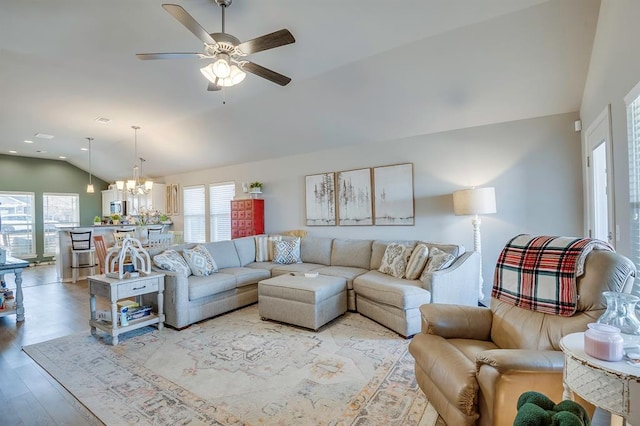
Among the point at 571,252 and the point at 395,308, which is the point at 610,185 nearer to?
the point at 571,252

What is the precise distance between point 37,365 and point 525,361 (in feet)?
12.2

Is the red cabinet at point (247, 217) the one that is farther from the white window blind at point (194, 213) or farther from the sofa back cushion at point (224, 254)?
the white window blind at point (194, 213)

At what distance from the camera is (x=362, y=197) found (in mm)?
5129

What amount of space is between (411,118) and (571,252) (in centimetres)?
299

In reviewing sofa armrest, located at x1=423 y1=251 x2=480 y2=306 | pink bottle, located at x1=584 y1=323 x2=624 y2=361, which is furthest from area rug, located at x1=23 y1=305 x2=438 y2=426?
pink bottle, located at x1=584 y1=323 x2=624 y2=361

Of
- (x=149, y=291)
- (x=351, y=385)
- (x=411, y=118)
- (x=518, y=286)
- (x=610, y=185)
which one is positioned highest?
(x=411, y=118)

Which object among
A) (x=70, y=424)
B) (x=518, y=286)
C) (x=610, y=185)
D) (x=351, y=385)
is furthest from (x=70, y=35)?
(x=610, y=185)

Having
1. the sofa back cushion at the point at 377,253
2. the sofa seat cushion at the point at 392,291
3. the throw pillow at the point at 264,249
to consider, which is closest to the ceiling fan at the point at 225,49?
the sofa seat cushion at the point at 392,291

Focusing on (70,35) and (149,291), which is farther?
(149,291)

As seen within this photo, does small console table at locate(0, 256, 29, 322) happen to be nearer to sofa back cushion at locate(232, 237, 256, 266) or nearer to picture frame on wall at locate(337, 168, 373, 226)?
sofa back cushion at locate(232, 237, 256, 266)

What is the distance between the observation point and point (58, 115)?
5.23 m

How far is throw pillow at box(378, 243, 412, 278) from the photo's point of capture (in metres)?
3.84

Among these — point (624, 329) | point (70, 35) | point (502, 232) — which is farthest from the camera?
point (502, 232)

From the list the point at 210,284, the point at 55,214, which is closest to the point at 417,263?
the point at 210,284
